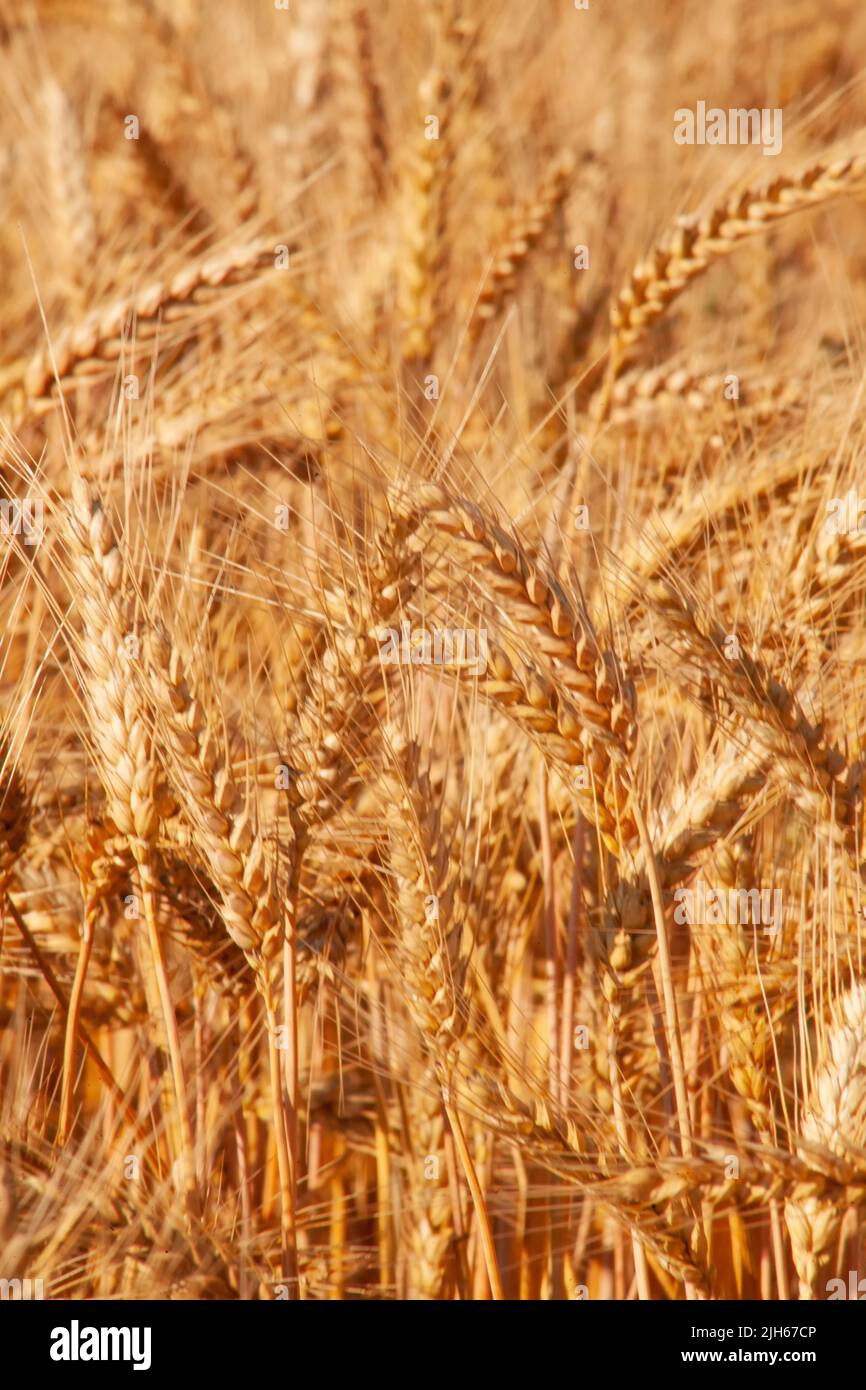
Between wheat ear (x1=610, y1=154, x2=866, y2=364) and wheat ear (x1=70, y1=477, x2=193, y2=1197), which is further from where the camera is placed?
wheat ear (x1=610, y1=154, x2=866, y2=364)

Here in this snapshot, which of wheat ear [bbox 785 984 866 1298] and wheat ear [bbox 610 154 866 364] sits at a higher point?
wheat ear [bbox 610 154 866 364]

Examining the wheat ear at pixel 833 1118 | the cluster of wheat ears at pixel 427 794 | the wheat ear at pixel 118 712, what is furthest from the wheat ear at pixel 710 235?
the wheat ear at pixel 833 1118

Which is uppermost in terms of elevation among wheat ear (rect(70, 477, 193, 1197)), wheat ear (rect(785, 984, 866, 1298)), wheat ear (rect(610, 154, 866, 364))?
wheat ear (rect(610, 154, 866, 364))

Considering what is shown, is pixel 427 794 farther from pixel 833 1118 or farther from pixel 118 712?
pixel 833 1118

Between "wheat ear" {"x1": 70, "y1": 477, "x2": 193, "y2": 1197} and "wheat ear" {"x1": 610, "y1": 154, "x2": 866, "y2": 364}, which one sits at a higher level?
"wheat ear" {"x1": 610, "y1": 154, "x2": 866, "y2": 364}

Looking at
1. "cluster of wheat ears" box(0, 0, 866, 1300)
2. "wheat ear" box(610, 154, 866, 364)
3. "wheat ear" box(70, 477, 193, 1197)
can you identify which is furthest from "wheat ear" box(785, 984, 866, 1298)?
"wheat ear" box(610, 154, 866, 364)

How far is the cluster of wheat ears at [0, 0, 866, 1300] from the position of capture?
103 cm

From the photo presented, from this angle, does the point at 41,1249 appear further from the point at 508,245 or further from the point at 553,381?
the point at 508,245

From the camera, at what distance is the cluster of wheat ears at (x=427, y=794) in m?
1.03

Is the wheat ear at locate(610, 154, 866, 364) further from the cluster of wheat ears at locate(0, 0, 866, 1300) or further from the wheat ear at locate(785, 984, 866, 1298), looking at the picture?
the wheat ear at locate(785, 984, 866, 1298)

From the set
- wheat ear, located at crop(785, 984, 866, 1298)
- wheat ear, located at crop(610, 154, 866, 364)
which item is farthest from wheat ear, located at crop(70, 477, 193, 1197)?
wheat ear, located at crop(610, 154, 866, 364)

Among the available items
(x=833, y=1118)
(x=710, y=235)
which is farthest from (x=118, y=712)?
(x=710, y=235)

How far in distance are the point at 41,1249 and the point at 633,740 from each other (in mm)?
768

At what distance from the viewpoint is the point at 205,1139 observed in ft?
4.07
